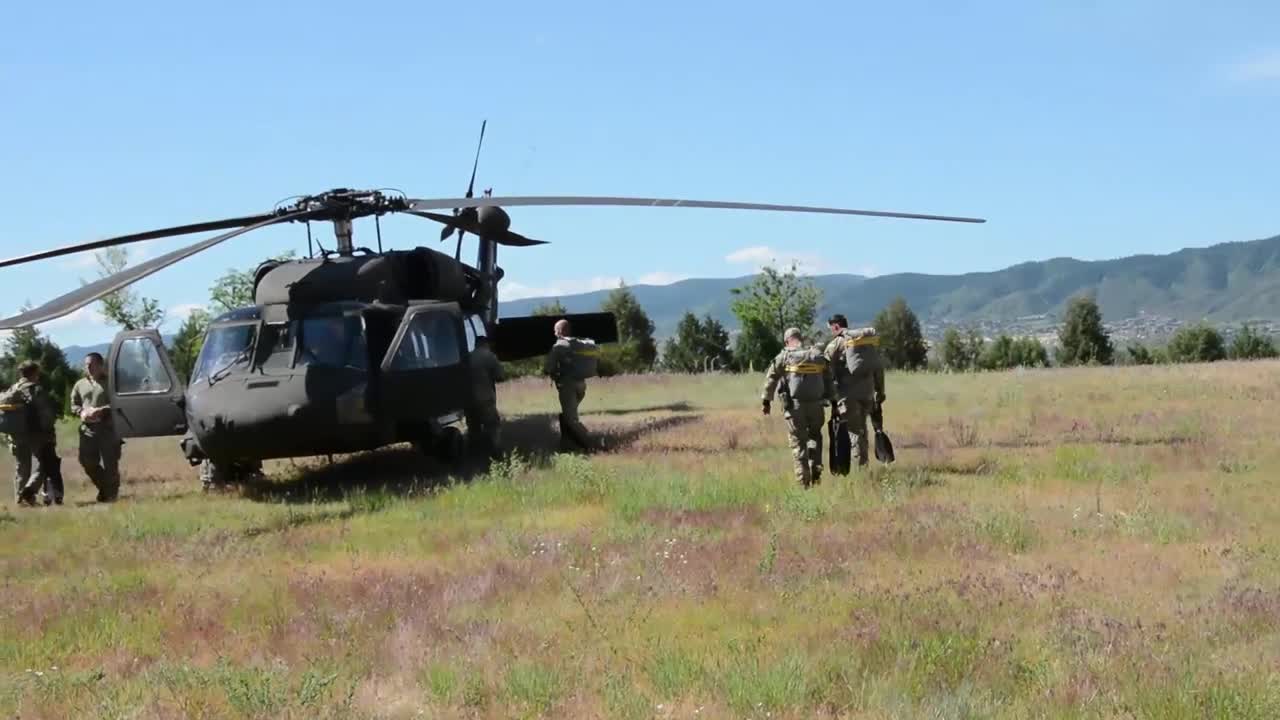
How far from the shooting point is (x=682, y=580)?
7.78 meters

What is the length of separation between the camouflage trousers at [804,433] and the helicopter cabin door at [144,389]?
278 inches

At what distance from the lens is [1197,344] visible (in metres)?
118

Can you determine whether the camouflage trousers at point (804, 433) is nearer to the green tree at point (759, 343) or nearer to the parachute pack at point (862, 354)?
the parachute pack at point (862, 354)

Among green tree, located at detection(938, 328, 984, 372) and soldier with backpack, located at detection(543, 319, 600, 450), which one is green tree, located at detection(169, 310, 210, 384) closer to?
soldier with backpack, located at detection(543, 319, 600, 450)

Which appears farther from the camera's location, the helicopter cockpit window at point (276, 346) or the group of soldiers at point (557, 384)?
the group of soldiers at point (557, 384)

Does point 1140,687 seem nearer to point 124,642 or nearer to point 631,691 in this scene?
point 631,691

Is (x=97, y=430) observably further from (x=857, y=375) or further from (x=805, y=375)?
(x=857, y=375)

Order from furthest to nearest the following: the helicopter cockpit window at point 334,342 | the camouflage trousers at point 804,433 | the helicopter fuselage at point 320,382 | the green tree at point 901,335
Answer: the green tree at point 901,335 → the helicopter cockpit window at point 334,342 → the helicopter fuselage at point 320,382 → the camouflage trousers at point 804,433

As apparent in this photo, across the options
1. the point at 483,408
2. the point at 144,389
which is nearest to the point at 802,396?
the point at 483,408

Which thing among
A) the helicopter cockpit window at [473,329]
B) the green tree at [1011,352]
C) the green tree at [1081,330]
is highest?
the helicopter cockpit window at [473,329]

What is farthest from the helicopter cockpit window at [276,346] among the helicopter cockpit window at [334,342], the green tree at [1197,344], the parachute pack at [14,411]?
the green tree at [1197,344]

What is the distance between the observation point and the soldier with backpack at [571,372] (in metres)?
15.2

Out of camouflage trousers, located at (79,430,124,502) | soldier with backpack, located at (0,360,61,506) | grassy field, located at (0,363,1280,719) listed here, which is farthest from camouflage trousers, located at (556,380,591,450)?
soldier with backpack, located at (0,360,61,506)

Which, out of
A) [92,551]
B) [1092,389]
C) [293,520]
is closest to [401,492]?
[293,520]
